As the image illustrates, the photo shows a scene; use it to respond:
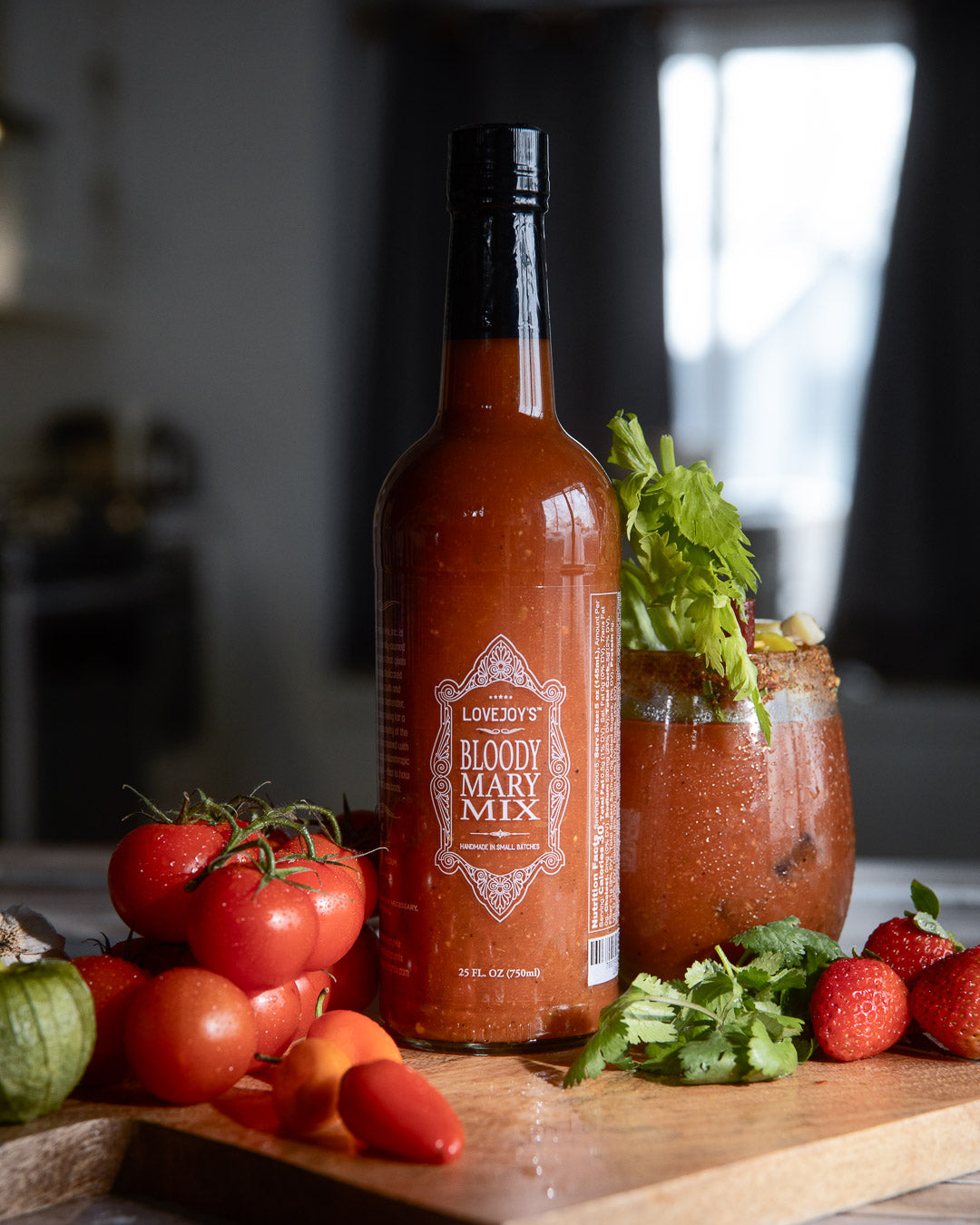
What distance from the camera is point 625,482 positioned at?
2.86 feet

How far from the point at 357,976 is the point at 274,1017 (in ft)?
0.37

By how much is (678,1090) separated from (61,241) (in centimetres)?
388

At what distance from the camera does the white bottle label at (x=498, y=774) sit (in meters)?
0.78

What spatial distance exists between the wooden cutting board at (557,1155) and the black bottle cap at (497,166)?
516 mm

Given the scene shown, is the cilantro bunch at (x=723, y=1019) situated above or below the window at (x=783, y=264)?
below

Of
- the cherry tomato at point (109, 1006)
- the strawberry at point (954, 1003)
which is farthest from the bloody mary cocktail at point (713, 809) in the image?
the cherry tomato at point (109, 1006)

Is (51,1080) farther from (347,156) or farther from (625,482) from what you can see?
(347,156)

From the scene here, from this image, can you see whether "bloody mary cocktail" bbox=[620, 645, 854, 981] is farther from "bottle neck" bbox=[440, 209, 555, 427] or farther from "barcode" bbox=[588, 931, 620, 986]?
"bottle neck" bbox=[440, 209, 555, 427]

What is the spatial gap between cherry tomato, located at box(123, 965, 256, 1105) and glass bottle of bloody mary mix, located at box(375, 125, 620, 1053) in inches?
5.6

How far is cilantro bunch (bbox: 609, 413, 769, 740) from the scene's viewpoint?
84cm

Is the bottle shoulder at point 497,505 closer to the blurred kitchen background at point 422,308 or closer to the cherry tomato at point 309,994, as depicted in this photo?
the cherry tomato at point 309,994

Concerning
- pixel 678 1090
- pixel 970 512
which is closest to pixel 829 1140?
pixel 678 1090

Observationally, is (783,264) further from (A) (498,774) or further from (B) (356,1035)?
Result: (B) (356,1035)

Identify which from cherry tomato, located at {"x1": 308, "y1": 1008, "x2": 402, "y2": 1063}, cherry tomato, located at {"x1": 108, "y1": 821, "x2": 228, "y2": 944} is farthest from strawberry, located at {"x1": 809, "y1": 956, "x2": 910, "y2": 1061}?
cherry tomato, located at {"x1": 108, "y1": 821, "x2": 228, "y2": 944}
